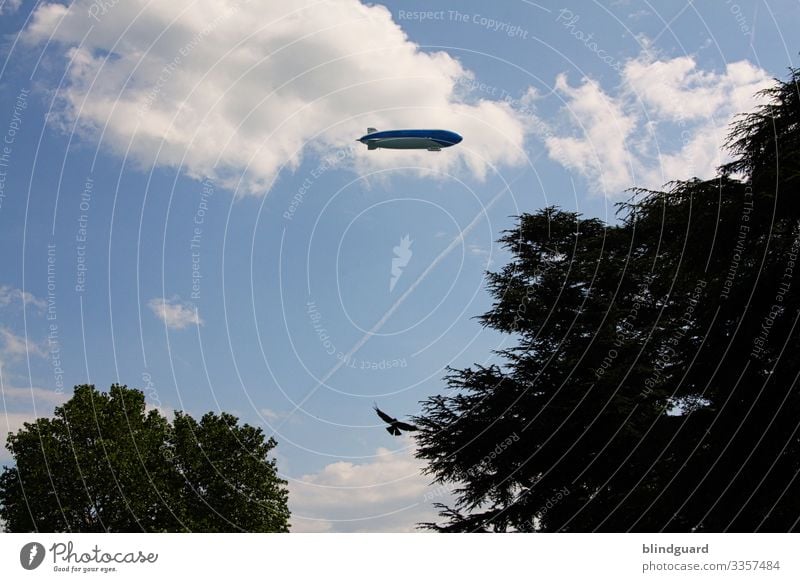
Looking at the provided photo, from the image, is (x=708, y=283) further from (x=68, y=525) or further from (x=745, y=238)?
(x=68, y=525)

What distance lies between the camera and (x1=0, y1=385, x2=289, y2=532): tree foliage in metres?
46.8

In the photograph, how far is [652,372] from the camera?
29359 millimetres

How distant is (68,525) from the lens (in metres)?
46.6

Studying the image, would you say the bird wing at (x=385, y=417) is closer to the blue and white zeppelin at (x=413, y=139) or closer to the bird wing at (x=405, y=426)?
the bird wing at (x=405, y=426)

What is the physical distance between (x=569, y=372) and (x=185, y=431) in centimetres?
3252

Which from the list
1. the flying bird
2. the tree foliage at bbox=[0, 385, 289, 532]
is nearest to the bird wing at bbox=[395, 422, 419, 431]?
the flying bird
